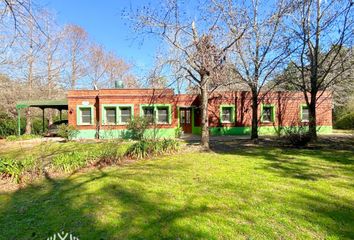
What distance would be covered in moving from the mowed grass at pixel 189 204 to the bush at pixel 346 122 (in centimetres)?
2256

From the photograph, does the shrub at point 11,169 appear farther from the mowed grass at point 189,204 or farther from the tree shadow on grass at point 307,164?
the tree shadow on grass at point 307,164

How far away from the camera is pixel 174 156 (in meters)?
10.8

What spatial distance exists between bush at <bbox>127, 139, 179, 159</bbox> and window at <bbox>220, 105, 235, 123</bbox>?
35.3ft

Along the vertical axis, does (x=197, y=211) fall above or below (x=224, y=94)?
below

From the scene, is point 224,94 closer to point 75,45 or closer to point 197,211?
point 197,211

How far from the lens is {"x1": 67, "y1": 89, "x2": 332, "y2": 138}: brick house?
19.5 meters

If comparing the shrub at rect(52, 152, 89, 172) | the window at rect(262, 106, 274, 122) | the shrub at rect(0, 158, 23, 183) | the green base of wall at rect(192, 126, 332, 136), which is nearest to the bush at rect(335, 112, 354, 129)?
the green base of wall at rect(192, 126, 332, 136)

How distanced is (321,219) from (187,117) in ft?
61.0

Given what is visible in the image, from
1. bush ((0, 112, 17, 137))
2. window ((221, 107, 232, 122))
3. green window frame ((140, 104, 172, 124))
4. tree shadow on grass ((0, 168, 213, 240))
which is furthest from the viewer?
bush ((0, 112, 17, 137))

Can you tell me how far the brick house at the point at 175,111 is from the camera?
19500 millimetres

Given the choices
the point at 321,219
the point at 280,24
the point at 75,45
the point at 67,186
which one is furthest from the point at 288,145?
the point at 75,45

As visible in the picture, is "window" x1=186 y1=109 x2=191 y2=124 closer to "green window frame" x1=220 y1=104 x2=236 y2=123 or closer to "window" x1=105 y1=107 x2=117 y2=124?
"green window frame" x1=220 y1=104 x2=236 y2=123

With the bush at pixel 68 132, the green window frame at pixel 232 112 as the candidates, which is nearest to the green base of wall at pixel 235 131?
the green window frame at pixel 232 112

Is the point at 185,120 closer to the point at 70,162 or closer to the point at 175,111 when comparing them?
the point at 175,111
